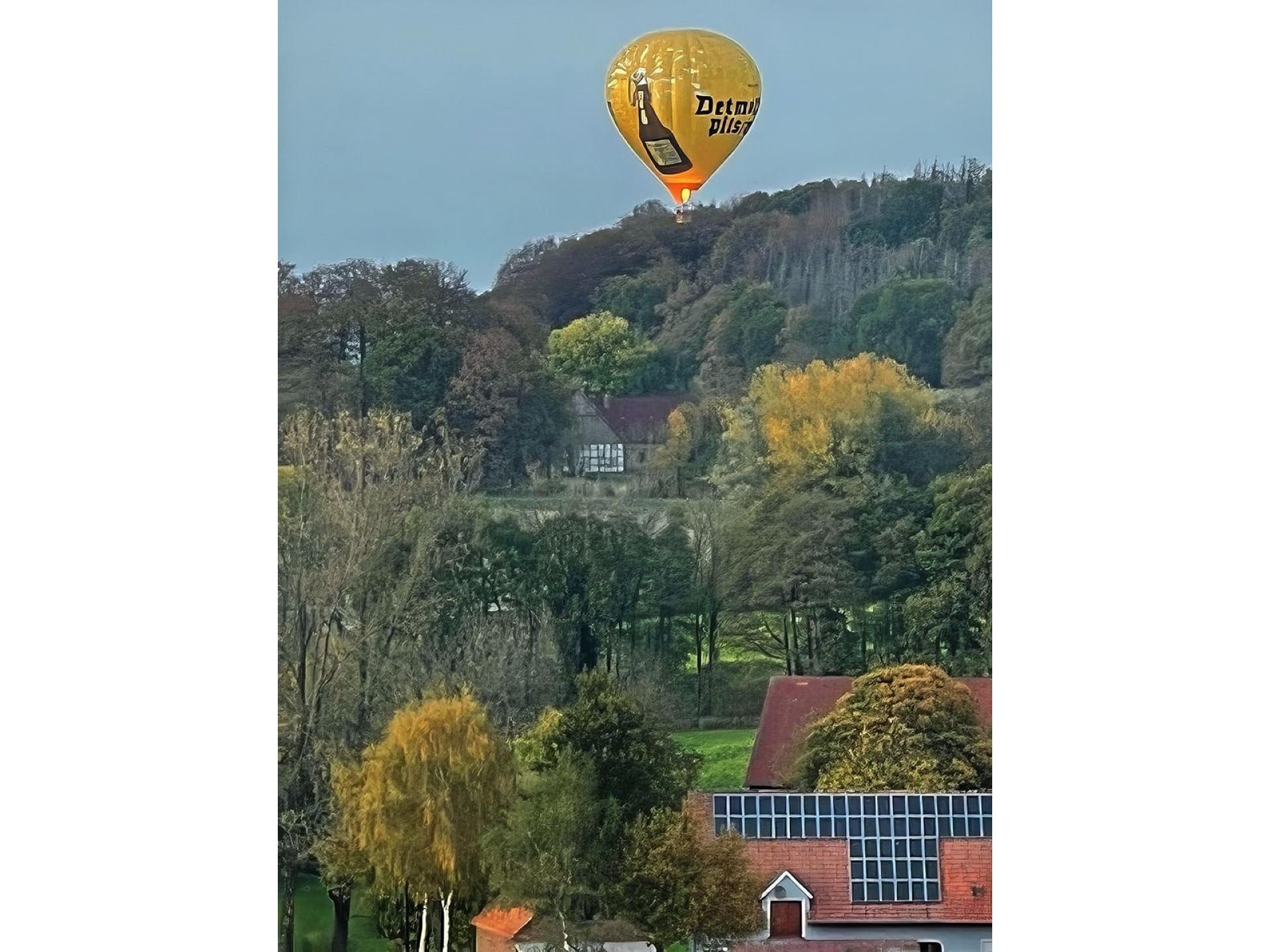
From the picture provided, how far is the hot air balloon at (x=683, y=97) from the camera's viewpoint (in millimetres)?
11906

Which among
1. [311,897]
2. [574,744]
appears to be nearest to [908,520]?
[574,744]

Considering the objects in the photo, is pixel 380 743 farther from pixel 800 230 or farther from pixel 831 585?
pixel 800 230

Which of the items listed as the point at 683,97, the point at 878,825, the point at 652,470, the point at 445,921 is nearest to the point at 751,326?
the point at 652,470

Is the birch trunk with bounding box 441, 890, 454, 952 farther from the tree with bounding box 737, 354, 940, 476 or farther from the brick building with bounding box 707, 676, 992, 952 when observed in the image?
the tree with bounding box 737, 354, 940, 476

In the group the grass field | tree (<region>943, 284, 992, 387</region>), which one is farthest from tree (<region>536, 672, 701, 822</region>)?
tree (<region>943, 284, 992, 387</region>)

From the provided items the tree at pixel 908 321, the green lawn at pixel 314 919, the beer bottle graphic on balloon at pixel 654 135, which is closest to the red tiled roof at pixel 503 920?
the green lawn at pixel 314 919

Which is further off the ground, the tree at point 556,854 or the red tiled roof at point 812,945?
the tree at point 556,854

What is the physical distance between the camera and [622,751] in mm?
11680

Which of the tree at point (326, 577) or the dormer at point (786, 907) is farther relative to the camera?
the tree at point (326, 577)

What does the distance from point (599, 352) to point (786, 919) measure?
3828 mm

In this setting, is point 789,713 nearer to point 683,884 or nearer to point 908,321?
point 683,884

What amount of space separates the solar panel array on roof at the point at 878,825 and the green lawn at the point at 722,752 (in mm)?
254

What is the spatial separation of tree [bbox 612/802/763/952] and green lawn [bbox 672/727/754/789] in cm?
60

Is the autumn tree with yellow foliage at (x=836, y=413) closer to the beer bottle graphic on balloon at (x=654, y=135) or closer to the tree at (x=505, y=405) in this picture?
the tree at (x=505, y=405)
